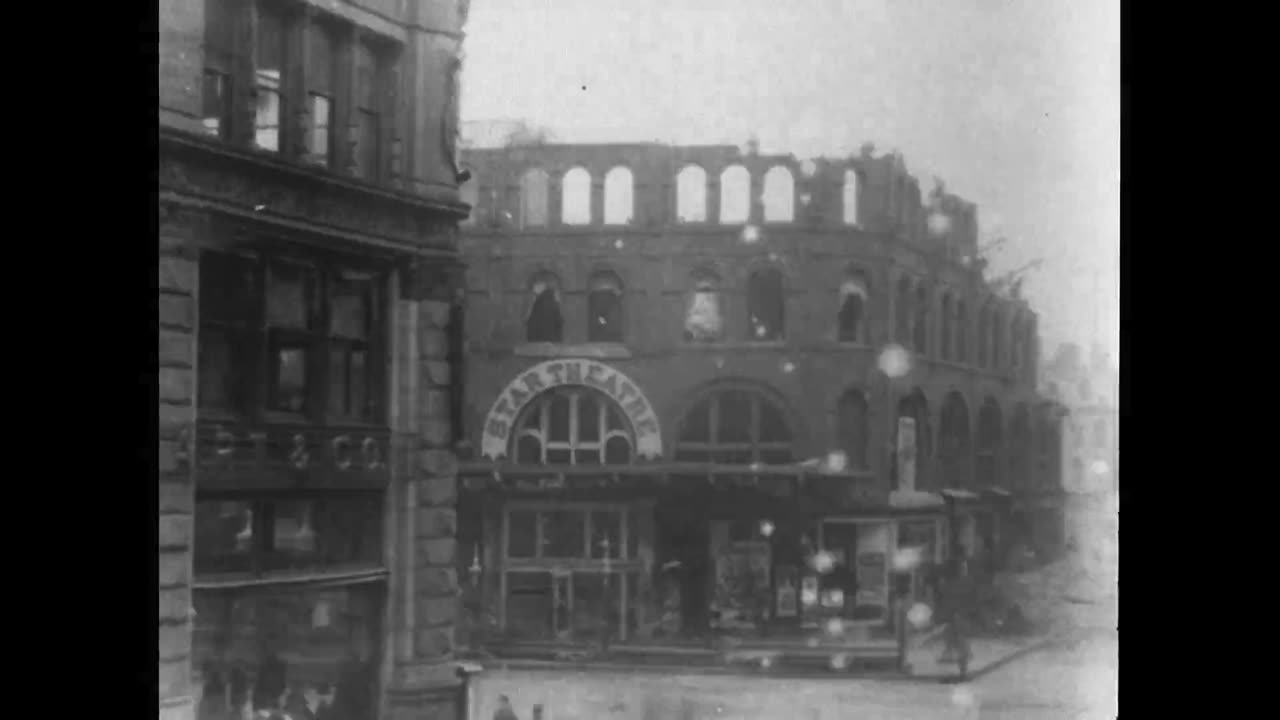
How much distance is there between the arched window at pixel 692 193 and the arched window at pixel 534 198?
572mm

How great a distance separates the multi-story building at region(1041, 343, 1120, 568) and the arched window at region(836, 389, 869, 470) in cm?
87

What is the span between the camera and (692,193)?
8.15 meters

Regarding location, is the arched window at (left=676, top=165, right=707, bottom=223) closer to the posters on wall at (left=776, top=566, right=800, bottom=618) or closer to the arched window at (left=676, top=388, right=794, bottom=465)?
the arched window at (left=676, top=388, right=794, bottom=465)

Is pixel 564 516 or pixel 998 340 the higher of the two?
pixel 998 340

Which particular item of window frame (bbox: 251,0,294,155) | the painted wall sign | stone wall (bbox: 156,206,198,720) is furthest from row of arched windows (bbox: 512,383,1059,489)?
window frame (bbox: 251,0,294,155)

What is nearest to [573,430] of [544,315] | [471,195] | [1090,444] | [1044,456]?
[544,315]

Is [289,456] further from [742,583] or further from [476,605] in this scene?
[742,583]

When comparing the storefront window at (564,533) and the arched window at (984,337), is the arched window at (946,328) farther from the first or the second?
the storefront window at (564,533)

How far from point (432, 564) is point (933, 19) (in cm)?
318

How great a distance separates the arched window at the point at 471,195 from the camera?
27.0ft

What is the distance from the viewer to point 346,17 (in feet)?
27.2

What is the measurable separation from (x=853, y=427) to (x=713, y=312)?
77cm

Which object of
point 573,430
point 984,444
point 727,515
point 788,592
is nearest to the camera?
point 788,592

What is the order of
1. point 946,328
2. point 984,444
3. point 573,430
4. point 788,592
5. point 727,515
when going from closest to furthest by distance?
point 788,592 → point 727,515 → point 573,430 → point 946,328 → point 984,444
